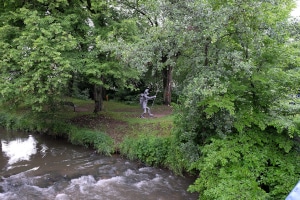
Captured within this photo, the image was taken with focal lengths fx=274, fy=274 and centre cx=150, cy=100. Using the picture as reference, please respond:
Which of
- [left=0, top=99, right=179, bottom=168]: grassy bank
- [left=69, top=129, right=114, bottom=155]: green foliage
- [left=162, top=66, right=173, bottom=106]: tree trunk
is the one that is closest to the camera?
[left=0, top=99, right=179, bottom=168]: grassy bank

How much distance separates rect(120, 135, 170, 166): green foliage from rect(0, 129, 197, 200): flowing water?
304mm

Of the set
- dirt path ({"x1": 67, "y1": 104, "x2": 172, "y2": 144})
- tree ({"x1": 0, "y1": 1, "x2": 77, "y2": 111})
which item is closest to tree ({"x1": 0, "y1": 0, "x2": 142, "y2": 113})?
tree ({"x1": 0, "y1": 1, "x2": 77, "y2": 111})

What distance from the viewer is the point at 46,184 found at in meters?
9.09

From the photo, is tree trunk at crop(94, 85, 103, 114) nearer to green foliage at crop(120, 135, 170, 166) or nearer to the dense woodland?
green foliage at crop(120, 135, 170, 166)

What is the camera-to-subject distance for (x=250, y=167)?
21.4ft

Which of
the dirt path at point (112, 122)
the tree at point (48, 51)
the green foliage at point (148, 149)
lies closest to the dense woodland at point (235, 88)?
the green foliage at point (148, 149)

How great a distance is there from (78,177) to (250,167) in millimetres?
5979

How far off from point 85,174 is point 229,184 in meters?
5.76

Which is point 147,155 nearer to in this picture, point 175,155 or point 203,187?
point 175,155

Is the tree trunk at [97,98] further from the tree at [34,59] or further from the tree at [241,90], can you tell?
the tree at [241,90]

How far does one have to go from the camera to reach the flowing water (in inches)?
331

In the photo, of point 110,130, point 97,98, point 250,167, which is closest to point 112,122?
point 110,130

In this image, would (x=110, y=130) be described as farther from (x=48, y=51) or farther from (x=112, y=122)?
(x=48, y=51)

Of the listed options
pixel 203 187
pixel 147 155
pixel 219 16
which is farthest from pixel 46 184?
pixel 219 16
